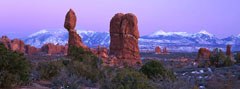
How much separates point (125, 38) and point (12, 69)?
126 feet

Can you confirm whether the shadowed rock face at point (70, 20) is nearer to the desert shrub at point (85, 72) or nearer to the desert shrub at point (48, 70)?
the desert shrub at point (85, 72)

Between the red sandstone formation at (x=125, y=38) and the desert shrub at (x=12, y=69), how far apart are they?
36452mm

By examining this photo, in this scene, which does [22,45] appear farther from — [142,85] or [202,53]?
[142,85]

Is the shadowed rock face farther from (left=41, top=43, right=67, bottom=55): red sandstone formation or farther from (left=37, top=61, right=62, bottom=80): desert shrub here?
(left=41, top=43, right=67, bottom=55): red sandstone formation

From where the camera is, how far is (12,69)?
17875mm

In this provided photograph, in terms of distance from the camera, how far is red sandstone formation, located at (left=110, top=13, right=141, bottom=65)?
183 feet

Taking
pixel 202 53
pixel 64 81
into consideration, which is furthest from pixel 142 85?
pixel 202 53

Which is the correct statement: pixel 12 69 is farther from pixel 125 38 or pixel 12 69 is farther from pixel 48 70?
pixel 125 38

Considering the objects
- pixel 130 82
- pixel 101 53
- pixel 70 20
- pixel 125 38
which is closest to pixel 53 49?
pixel 101 53

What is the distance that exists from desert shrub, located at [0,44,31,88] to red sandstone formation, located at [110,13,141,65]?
36452 mm

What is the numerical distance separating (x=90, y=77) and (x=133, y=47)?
33.4 metres

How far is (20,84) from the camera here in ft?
58.2

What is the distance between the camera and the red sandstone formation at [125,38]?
55844mm

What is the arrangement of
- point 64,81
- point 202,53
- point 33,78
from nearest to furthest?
point 64,81, point 33,78, point 202,53
